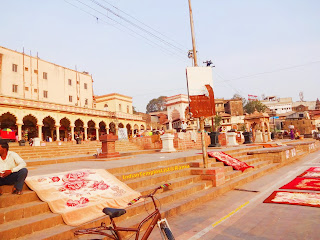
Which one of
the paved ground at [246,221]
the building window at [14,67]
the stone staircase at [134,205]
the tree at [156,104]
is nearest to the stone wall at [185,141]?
the stone staircase at [134,205]

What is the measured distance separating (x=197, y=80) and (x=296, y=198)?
428 centimetres

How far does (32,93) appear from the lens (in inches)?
1225

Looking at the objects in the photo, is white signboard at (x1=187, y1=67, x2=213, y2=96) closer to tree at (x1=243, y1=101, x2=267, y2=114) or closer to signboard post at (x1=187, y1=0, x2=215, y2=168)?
signboard post at (x1=187, y1=0, x2=215, y2=168)

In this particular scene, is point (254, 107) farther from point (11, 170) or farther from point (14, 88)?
point (11, 170)

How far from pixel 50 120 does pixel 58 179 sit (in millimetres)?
28860

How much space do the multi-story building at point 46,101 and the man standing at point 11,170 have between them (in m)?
22.1

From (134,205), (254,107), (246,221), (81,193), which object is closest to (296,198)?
(246,221)

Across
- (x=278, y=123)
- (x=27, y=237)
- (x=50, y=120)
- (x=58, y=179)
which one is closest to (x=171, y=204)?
(x=58, y=179)

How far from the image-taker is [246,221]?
422 cm

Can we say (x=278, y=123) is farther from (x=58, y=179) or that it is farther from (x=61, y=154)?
(x=58, y=179)

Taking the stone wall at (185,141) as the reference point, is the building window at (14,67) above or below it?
above

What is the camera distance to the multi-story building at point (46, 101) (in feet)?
82.7

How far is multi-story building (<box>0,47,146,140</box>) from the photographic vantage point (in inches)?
993

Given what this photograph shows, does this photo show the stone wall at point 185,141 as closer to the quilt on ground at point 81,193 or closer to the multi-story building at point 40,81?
the quilt on ground at point 81,193
